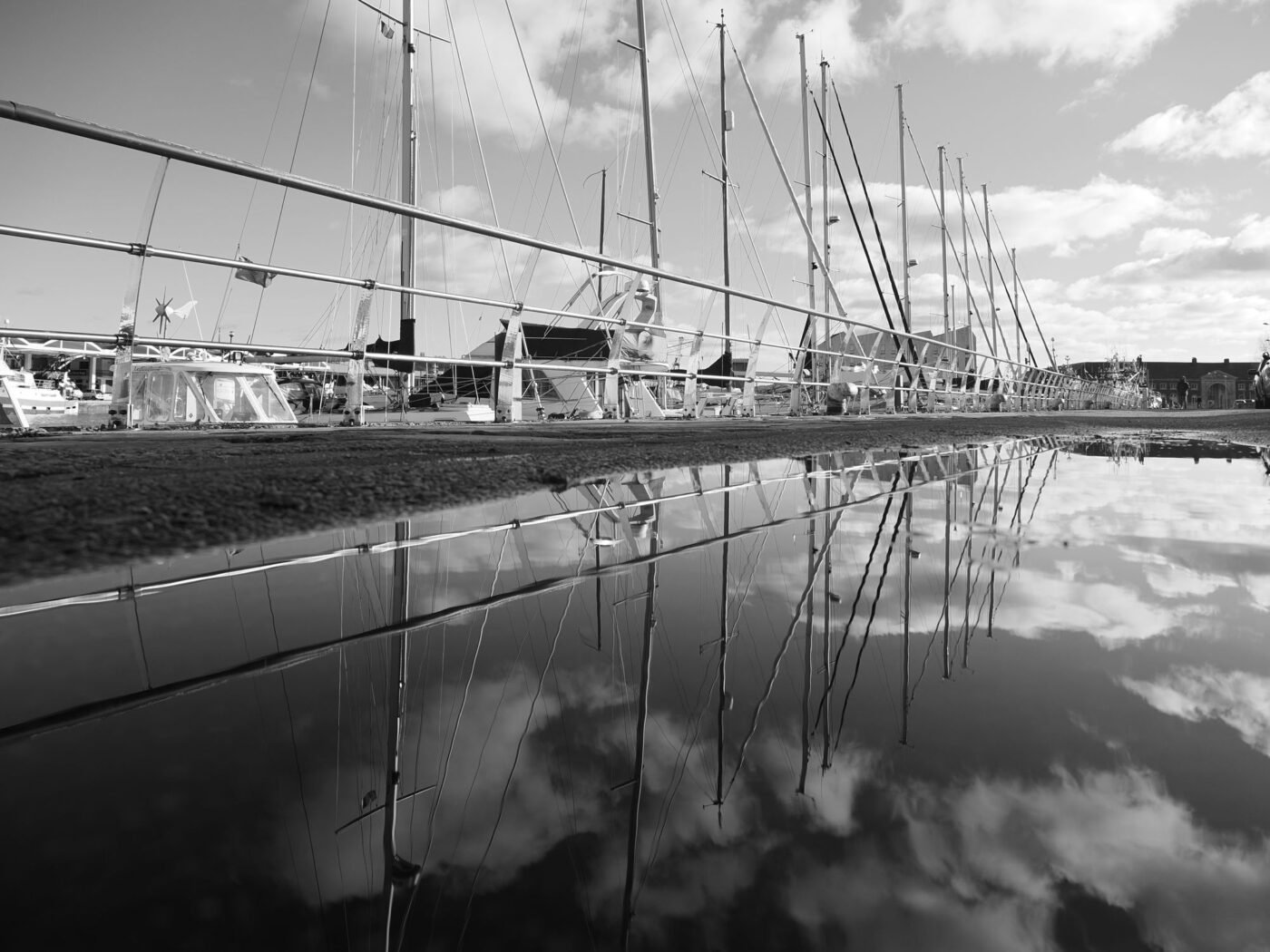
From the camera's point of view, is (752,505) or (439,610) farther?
(752,505)

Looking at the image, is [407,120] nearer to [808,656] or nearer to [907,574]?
[907,574]

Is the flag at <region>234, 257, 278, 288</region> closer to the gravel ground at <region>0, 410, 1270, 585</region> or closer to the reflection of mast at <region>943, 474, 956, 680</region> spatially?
the gravel ground at <region>0, 410, 1270, 585</region>

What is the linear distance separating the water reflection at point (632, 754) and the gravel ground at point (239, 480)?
20 cm

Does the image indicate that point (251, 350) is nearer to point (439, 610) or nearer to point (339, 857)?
point (439, 610)

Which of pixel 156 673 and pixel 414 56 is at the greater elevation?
pixel 414 56

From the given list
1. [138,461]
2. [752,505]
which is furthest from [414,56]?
[752,505]

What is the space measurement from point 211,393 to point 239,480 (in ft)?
18.3

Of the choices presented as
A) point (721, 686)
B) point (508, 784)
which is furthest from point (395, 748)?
point (721, 686)

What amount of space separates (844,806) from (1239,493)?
289 cm

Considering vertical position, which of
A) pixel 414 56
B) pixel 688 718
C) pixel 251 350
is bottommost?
pixel 688 718

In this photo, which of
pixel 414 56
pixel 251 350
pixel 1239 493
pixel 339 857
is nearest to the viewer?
pixel 339 857

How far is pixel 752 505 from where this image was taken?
2.26 meters

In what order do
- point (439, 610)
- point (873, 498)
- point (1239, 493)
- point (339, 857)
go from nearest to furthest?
point (339, 857)
point (439, 610)
point (873, 498)
point (1239, 493)

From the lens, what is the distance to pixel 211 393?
693 centimetres
